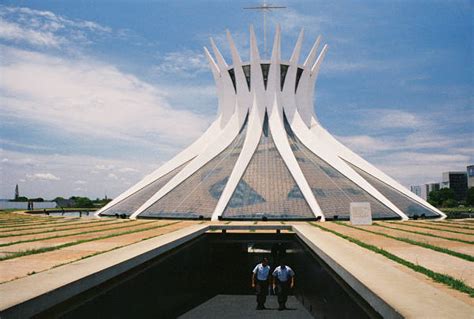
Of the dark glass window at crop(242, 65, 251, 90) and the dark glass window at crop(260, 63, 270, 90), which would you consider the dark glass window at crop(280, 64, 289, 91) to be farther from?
the dark glass window at crop(242, 65, 251, 90)

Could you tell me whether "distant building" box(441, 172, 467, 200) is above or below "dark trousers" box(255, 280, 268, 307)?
above

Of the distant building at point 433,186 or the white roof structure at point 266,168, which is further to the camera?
the distant building at point 433,186

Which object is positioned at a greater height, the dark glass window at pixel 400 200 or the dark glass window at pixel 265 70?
the dark glass window at pixel 265 70

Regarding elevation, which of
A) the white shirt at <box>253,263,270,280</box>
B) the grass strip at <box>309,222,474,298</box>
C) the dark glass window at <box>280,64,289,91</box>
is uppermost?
the dark glass window at <box>280,64,289,91</box>

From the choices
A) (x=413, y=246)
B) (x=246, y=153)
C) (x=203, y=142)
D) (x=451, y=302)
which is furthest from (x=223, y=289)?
(x=203, y=142)

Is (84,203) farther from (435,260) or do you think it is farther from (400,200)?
(435,260)

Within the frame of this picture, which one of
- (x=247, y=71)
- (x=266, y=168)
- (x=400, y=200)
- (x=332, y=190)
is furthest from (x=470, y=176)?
(x=266, y=168)

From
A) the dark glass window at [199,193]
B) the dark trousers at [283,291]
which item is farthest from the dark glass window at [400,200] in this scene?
the dark trousers at [283,291]

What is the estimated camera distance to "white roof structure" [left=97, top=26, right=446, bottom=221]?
892 inches

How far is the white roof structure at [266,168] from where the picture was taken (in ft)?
74.3

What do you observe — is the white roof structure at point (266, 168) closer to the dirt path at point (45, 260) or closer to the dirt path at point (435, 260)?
the dirt path at point (435, 260)

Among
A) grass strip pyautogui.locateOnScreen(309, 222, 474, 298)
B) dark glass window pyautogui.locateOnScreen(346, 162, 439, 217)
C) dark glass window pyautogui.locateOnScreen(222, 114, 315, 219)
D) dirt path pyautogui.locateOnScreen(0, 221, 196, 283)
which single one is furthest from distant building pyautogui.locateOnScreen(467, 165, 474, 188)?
dirt path pyautogui.locateOnScreen(0, 221, 196, 283)

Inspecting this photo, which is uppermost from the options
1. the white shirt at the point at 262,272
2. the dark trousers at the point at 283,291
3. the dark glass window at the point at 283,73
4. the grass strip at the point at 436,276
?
the dark glass window at the point at 283,73

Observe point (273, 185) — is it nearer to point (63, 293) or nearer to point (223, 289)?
point (223, 289)
